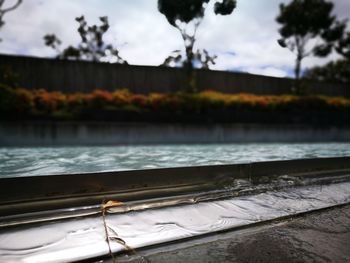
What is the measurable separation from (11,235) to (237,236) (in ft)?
4.79

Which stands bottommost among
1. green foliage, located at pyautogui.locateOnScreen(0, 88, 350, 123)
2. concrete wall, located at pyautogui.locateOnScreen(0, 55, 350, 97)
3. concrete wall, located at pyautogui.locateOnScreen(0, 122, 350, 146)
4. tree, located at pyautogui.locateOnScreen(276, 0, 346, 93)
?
concrete wall, located at pyautogui.locateOnScreen(0, 122, 350, 146)

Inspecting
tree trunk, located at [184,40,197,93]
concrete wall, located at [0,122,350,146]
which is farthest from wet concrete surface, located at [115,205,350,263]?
tree trunk, located at [184,40,197,93]

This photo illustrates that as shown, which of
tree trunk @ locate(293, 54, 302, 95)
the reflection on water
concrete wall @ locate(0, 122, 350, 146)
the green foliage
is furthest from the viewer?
tree trunk @ locate(293, 54, 302, 95)

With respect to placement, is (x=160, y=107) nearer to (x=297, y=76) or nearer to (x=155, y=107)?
(x=155, y=107)

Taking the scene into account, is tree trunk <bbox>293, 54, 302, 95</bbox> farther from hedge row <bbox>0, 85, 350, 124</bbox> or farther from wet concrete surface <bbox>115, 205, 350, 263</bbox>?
wet concrete surface <bbox>115, 205, 350, 263</bbox>

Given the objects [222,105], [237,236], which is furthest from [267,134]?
[237,236]

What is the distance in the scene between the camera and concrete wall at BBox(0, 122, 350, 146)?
789cm

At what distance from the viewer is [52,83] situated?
440 inches

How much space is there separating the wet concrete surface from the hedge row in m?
7.80

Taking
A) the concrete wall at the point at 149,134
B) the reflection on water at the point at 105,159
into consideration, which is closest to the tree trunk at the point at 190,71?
the concrete wall at the point at 149,134

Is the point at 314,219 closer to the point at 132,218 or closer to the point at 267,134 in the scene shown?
the point at 132,218

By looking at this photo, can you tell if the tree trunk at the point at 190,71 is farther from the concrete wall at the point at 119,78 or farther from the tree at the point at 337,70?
the tree at the point at 337,70

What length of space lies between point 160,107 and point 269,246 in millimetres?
8563

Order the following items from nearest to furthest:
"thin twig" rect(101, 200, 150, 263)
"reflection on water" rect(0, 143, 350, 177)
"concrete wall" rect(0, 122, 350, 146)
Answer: "thin twig" rect(101, 200, 150, 263)
"reflection on water" rect(0, 143, 350, 177)
"concrete wall" rect(0, 122, 350, 146)
